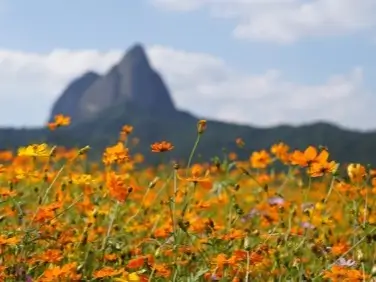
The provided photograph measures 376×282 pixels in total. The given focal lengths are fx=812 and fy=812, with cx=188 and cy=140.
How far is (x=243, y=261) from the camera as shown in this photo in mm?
2756

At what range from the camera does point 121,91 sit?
265ft

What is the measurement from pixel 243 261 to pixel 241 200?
155 inches

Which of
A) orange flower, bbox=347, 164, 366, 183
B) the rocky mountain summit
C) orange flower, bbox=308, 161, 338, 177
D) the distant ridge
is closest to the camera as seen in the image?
orange flower, bbox=308, 161, 338, 177

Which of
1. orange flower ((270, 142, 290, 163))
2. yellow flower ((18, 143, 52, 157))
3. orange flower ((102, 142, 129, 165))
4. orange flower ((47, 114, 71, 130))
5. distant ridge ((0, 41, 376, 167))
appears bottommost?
distant ridge ((0, 41, 376, 167))

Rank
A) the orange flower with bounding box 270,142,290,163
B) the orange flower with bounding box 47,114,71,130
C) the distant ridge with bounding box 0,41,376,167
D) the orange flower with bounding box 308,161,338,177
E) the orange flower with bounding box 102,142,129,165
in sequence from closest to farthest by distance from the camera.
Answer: the orange flower with bounding box 308,161,338,177, the orange flower with bounding box 102,142,129,165, the orange flower with bounding box 47,114,71,130, the orange flower with bounding box 270,142,290,163, the distant ridge with bounding box 0,41,376,167

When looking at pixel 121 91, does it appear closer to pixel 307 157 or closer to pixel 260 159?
pixel 260 159

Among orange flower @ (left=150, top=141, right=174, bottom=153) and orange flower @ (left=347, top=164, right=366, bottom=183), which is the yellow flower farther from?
orange flower @ (left=347, top=164, right=366, bottom=183)

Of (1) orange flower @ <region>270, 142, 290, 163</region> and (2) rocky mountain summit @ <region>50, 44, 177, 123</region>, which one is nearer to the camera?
(1) orange flower @ <region>270, 142, 290, 163</region>

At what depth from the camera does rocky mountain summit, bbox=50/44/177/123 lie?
3162 inches

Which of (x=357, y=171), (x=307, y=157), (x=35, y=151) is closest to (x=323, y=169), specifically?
(x=307, y=157)

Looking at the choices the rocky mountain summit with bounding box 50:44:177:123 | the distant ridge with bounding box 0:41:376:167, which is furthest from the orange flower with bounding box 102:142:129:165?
the rocky mountain summit with bounding box 50:44:177:123

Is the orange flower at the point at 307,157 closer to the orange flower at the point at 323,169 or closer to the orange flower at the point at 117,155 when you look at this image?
the orange flower at the point at 323,169

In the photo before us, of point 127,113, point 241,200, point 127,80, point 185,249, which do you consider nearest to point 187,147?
point 127,113

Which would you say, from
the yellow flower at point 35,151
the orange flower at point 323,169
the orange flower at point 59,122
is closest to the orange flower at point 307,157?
the orange flower at point 323,169
